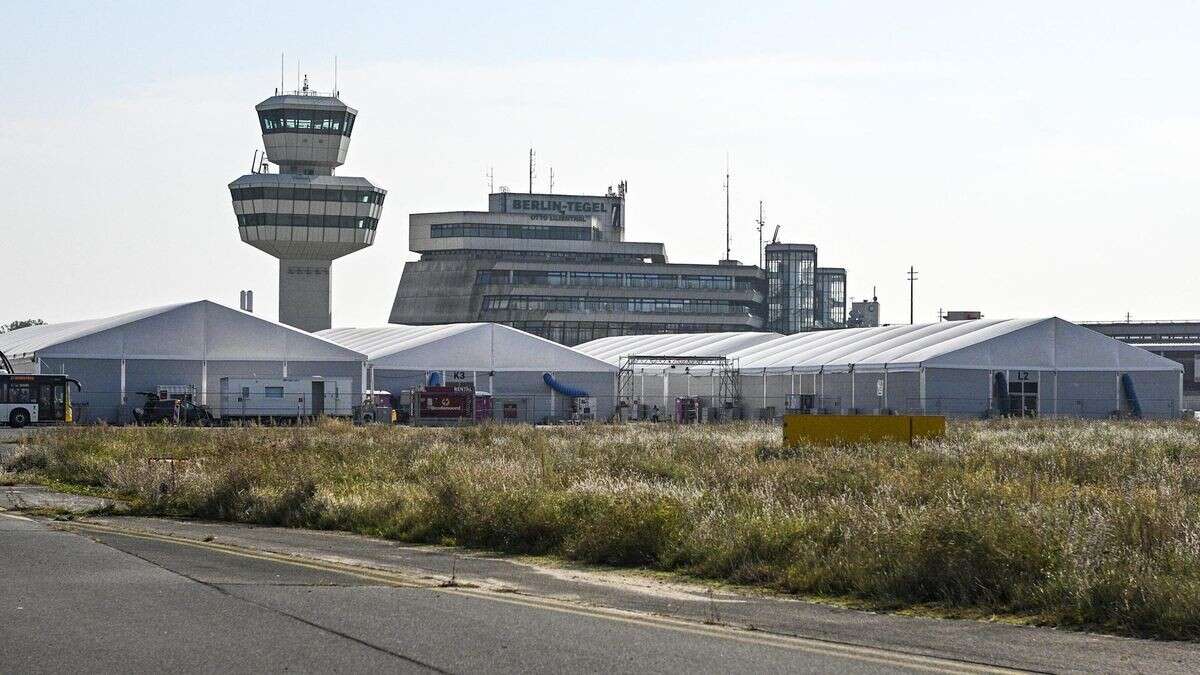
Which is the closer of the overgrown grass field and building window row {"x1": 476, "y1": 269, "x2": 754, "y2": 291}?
the overgrown grass field

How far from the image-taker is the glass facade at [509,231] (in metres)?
149

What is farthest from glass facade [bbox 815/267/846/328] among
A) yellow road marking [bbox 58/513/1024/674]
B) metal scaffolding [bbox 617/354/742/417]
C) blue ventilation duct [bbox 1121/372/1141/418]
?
yellow road marking [bbox 58/513/1024/674]

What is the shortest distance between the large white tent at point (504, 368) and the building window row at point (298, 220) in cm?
4058

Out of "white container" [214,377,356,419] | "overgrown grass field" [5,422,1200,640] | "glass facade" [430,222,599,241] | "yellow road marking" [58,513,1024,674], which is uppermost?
"glass facade" [430,222,599,241]

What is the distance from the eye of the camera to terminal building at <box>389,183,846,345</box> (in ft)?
477

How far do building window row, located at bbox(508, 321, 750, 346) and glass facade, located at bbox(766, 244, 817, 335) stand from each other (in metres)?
13.1

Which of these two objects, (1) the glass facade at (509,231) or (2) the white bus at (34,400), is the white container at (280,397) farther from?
(1) the glass facade at (509,231)

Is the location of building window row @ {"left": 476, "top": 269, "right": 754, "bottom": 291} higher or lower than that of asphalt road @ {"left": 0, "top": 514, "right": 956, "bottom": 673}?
higher

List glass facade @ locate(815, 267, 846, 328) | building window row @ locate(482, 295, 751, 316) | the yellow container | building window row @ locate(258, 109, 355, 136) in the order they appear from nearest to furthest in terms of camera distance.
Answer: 1. the yellow container
2. building window row @ locate(258, 109, 355, 136)
3. building window row @ locate(482, 295, 751, 316)
4. glass facade @ locate(815, 267, 846, 328)

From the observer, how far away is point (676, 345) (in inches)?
4126

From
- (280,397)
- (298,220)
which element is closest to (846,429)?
(280,397)

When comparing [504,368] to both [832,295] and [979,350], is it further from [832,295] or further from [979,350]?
[832,295]

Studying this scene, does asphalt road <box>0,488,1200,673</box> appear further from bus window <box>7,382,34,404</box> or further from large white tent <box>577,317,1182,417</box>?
large white tent <box>577,317,1182,417</box>

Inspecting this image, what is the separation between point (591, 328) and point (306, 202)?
37152 mm
